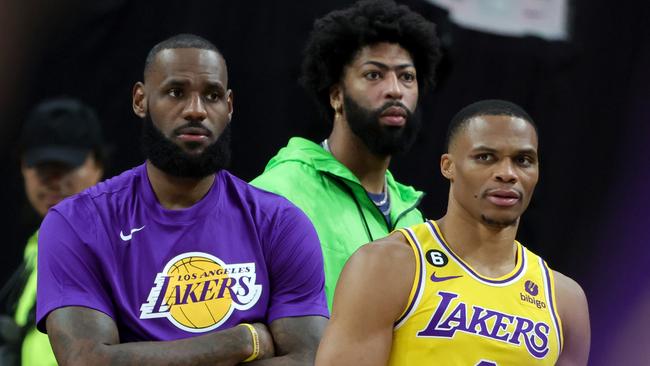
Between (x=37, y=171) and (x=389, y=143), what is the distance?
4.24 ft

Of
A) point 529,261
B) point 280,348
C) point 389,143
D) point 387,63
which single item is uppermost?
point 387,63

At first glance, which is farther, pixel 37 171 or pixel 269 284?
pixel 37 171

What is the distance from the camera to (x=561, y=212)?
5012mm

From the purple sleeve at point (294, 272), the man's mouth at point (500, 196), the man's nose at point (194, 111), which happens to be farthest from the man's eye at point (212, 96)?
the man's mouth at point (500, 196)

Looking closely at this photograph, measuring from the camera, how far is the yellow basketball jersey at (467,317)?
308cm

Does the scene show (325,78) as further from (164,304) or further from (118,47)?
(164,304)

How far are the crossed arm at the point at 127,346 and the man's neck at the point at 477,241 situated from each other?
559 millimetres

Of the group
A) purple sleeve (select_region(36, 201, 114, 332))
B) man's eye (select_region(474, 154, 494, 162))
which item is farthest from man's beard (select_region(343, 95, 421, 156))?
purple sleeve (select_region(36, 201, 114, 332))

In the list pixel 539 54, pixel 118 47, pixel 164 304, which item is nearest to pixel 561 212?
pixel 539 54

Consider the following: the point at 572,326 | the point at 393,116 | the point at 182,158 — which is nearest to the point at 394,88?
the point at 393,116

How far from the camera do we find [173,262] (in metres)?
3.22

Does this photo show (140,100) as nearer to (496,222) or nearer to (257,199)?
(257,199)

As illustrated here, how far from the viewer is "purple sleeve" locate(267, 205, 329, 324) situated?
3248mm

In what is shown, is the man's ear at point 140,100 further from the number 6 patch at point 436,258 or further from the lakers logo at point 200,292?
the number 6 patch at point 436,258
